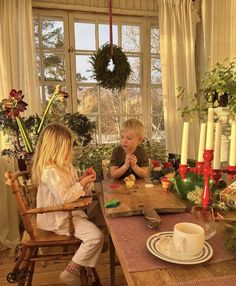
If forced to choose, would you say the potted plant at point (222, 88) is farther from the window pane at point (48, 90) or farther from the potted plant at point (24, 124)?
the window pane at point (48, 90)

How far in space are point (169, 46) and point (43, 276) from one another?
254cm

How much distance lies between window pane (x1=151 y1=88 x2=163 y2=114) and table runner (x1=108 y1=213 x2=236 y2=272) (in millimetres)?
2214

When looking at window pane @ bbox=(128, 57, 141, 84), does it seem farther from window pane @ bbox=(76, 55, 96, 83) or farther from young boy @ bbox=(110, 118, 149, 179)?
young boy @ bbox=(110, 118, 149, 179)

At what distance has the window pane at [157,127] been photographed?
10.4ft

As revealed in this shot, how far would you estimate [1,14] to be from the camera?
242cm

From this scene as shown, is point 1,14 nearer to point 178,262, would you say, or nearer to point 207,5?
point 207,5

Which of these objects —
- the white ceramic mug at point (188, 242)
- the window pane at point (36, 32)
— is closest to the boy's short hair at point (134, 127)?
the white ceramic mug at point (188, 242)

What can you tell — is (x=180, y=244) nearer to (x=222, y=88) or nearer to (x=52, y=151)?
(x=52, y=151)

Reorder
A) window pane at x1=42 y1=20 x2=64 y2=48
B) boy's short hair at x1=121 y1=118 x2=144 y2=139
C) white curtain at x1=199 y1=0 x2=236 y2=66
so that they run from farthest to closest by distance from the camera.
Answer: window pane at x1=42 y1=20 x2=64 y2=48 < white curtain at x1=199 y1=0 x2=236 y2=66 < boy's short hair at x1=121 y1=118 x2=144 y2=139

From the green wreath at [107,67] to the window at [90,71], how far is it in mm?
308

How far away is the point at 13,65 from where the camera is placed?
247 cm

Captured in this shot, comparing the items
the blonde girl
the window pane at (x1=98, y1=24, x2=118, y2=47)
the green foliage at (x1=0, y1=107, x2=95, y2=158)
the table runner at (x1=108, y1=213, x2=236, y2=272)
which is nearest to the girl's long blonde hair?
the blonde girl

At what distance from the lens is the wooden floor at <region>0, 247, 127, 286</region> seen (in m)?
1.81

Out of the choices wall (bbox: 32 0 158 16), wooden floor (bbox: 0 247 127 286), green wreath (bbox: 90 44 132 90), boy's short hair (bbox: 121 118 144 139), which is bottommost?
wooden floor (bbox: 0 247 127 286)
